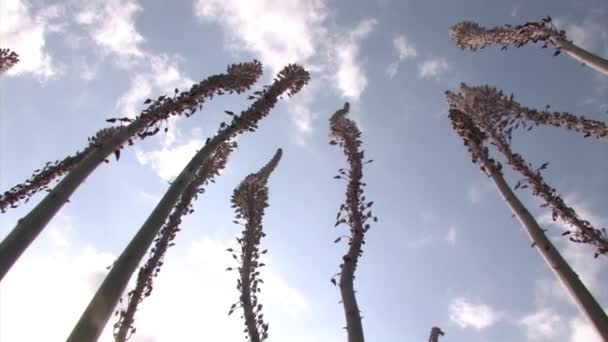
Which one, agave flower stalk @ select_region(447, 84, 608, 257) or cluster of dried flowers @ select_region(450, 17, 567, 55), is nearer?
agave flower stalk @ select_region(447, 84, 608, 257)

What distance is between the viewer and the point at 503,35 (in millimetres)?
17219

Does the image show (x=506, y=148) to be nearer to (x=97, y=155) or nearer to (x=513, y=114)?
(x=513, y=114)

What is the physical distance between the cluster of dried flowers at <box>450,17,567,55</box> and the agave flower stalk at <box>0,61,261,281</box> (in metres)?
10.2

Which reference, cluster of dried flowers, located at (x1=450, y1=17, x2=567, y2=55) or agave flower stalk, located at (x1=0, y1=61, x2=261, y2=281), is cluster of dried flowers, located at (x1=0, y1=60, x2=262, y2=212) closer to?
agave flower stalk, located at (x1=0, y1=61, x2=261, y2=281)

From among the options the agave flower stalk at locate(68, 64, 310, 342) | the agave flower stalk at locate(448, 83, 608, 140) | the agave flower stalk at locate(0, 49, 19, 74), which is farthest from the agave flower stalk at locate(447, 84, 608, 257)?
the agave flower stalk at locate(0, 49, 19, 74)

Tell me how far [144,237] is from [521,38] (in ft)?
51.8

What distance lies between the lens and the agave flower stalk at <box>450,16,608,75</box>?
13898 millimetres

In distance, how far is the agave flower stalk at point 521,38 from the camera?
13.9m

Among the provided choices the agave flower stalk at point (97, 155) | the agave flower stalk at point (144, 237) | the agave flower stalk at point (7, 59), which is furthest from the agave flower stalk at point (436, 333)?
the agave flower stalk at point (7, 59)

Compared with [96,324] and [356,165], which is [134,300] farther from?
[356,165]

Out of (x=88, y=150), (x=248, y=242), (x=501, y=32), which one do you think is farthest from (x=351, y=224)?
(x=501, y=32)

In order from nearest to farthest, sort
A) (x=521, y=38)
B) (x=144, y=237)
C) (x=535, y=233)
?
1. (x=144, y=237)
2. (x=535, y=233)
3. (x=521, y=38)

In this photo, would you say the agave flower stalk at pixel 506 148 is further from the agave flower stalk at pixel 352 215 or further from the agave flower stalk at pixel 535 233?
the agave flower stalk at pixel 352 215

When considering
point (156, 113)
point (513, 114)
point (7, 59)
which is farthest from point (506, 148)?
point (7, 59)
